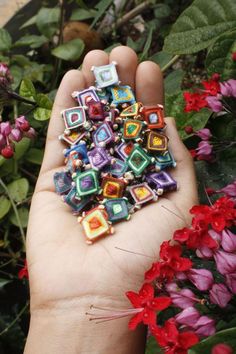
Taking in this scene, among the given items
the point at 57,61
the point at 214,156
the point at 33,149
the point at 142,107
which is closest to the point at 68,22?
the point at 57,61

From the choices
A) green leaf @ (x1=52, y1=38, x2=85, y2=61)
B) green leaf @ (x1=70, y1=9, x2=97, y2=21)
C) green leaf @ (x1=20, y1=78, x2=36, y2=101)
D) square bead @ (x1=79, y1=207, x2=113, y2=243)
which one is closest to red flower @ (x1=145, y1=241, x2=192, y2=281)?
square bead @ (x1=79, y1=207, x2=113, y2=243)

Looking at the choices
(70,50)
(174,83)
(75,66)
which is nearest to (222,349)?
(174,83)

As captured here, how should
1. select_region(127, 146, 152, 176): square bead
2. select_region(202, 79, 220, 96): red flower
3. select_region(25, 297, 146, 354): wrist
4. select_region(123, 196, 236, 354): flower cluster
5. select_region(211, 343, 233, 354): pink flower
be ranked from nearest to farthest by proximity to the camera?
select_region(211, 343, 233, 354): pink flower, select_region(123, 196, 236, 354): flower cluster, select_region(25, 297, 146, 354): wrist, select_region(202, 79, 220, 96): red flower, select_region(127, 146, 152, 176): square bead

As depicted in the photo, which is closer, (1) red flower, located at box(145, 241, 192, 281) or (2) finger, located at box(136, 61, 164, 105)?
(1) red flower, located at box(145, 241, 192, 281)

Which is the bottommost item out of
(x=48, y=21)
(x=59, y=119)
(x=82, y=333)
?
(x=82, y=333)

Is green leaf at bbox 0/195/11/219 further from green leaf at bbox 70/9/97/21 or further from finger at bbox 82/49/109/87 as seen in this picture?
green leaf at bbox 70/9/97/21

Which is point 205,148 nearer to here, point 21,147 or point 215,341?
point 215,341

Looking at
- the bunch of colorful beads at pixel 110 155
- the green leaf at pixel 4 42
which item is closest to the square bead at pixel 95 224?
the bunch of colorful beads at pixel 110 155
